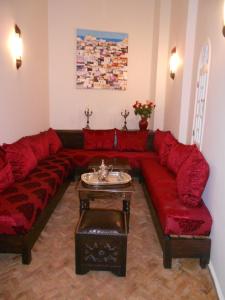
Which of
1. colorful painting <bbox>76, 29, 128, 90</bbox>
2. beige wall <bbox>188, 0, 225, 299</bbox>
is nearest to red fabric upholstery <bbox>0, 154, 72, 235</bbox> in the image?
beige wall <bbox>188, 0, 225, 299</bbox>

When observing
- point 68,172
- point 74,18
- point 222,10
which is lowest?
point 68,172

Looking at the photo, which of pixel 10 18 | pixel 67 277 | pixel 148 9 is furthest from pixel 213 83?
pixel 148 9

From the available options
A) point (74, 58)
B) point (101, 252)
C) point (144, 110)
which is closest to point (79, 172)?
point (144, 110)

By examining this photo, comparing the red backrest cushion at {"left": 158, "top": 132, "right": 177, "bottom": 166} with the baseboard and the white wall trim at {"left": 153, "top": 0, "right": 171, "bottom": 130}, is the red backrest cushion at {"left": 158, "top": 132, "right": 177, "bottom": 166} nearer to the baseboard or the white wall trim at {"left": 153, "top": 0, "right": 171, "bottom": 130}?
the white wall trim at {"left": 153, "top": 0, "right": 171, "bottom": 130}

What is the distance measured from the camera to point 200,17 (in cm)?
305

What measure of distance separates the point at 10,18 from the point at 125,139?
2552 millimetres

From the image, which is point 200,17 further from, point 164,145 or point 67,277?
point 67,277

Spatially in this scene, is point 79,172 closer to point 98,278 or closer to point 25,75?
point 25,75

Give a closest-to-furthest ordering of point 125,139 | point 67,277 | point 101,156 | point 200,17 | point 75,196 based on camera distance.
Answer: point 67,277, point 200,17, point 75,196, point 101,156, point 125,139

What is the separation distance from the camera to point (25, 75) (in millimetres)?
3682

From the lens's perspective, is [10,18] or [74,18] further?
[74,18]

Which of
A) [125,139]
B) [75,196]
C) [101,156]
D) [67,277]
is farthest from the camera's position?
[125,139]

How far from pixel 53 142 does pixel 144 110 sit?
178 cm

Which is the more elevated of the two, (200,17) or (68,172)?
(200,17)
